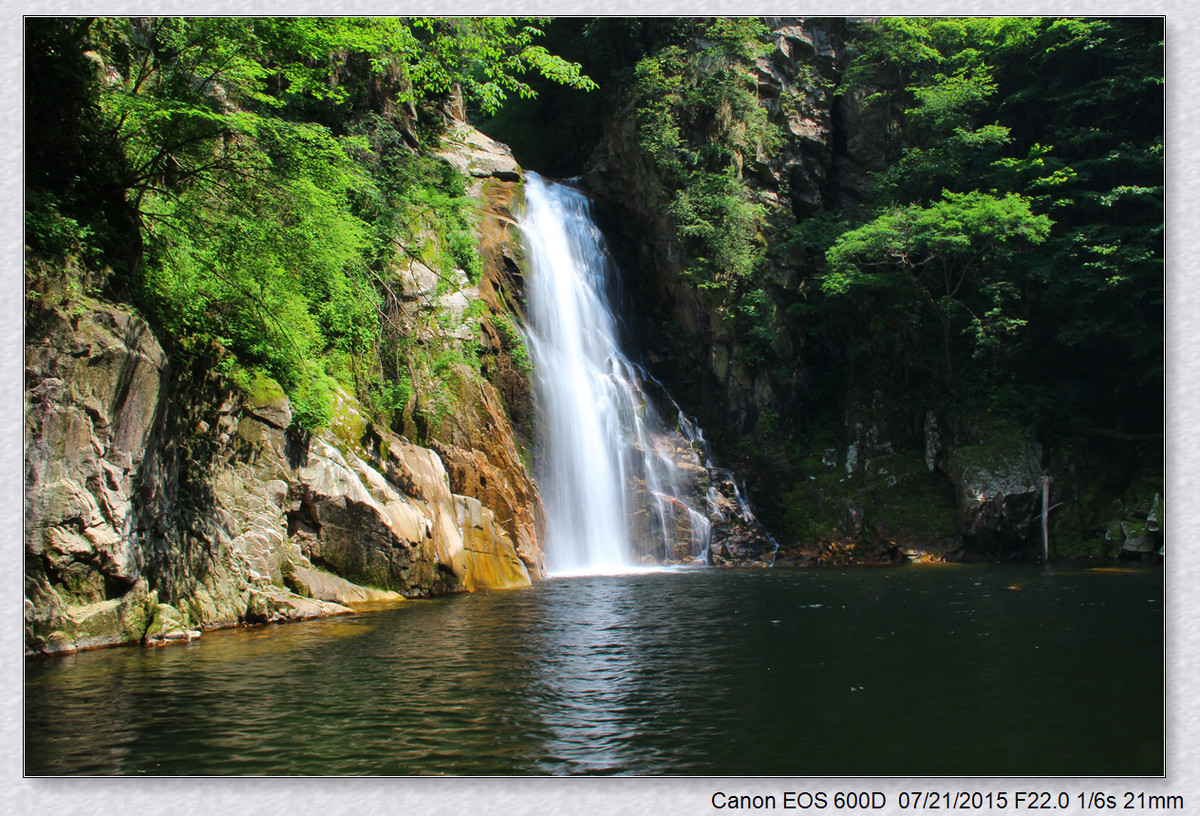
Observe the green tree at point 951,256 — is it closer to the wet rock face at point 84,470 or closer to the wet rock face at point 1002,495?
the wet rock face at point 1002,495

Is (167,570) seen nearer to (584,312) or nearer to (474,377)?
(474,377)

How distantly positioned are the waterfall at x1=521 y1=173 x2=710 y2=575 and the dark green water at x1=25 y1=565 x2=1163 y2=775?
8.48m

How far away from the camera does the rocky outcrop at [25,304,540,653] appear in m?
7.43

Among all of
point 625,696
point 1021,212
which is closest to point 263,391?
point 625,696

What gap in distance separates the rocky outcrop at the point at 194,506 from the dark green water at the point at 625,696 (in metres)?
0.75

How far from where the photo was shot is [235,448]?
1021 cm

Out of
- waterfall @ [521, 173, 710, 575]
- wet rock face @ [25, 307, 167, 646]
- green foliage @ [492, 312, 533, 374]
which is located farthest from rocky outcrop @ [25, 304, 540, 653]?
waterfall @ [521, 173, 710, 575]

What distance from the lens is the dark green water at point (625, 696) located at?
4586mm

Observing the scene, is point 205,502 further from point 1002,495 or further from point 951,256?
point 951,256

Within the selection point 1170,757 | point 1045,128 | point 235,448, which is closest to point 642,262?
point 1045,128

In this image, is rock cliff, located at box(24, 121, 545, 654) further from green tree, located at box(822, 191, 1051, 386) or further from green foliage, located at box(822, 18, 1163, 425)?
green foliage, located at box(822, 18, 1163, 425)

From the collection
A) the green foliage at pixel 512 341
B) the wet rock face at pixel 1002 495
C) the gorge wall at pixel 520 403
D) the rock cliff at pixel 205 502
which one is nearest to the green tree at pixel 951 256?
the gorge wall at pixel 520 403

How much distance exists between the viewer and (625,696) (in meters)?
6.02

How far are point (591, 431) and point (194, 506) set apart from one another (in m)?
11.5
